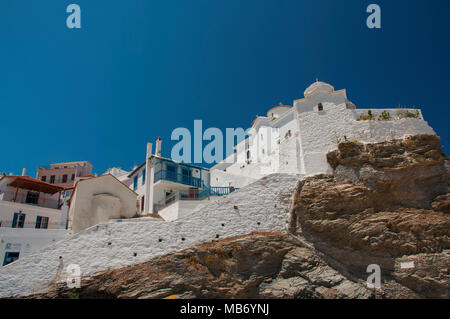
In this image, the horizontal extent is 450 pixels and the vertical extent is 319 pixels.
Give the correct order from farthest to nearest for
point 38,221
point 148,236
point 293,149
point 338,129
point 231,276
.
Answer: point 38,221
point 293,149
point 338,129
point 148,236
point 231,276

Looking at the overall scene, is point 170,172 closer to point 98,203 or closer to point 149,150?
point 149,150

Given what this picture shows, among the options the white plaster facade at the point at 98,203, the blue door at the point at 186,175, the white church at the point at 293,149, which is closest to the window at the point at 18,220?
the white plaster facade at the point at 98,203

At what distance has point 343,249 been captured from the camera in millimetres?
16672

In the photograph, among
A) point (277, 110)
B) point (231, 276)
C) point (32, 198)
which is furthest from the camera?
point (277, 110)

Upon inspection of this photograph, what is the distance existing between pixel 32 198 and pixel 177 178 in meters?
13.2

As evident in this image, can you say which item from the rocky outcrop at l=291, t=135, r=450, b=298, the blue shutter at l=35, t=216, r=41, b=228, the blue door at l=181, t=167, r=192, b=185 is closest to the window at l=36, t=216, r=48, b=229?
the blue shutter at l=35, t=216, r=41, b=228

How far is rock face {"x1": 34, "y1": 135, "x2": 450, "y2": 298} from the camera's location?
15312 millimetres

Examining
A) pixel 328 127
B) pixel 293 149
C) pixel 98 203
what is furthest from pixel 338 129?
pixel 98 203

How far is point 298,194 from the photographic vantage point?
18734 millimetres

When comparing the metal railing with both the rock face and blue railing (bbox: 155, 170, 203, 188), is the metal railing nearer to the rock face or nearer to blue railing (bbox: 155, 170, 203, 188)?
blue railing (bbox: 155, 170, 203, 188)

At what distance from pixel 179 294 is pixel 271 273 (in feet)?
14.9

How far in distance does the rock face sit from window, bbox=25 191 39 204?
16.2 metres
